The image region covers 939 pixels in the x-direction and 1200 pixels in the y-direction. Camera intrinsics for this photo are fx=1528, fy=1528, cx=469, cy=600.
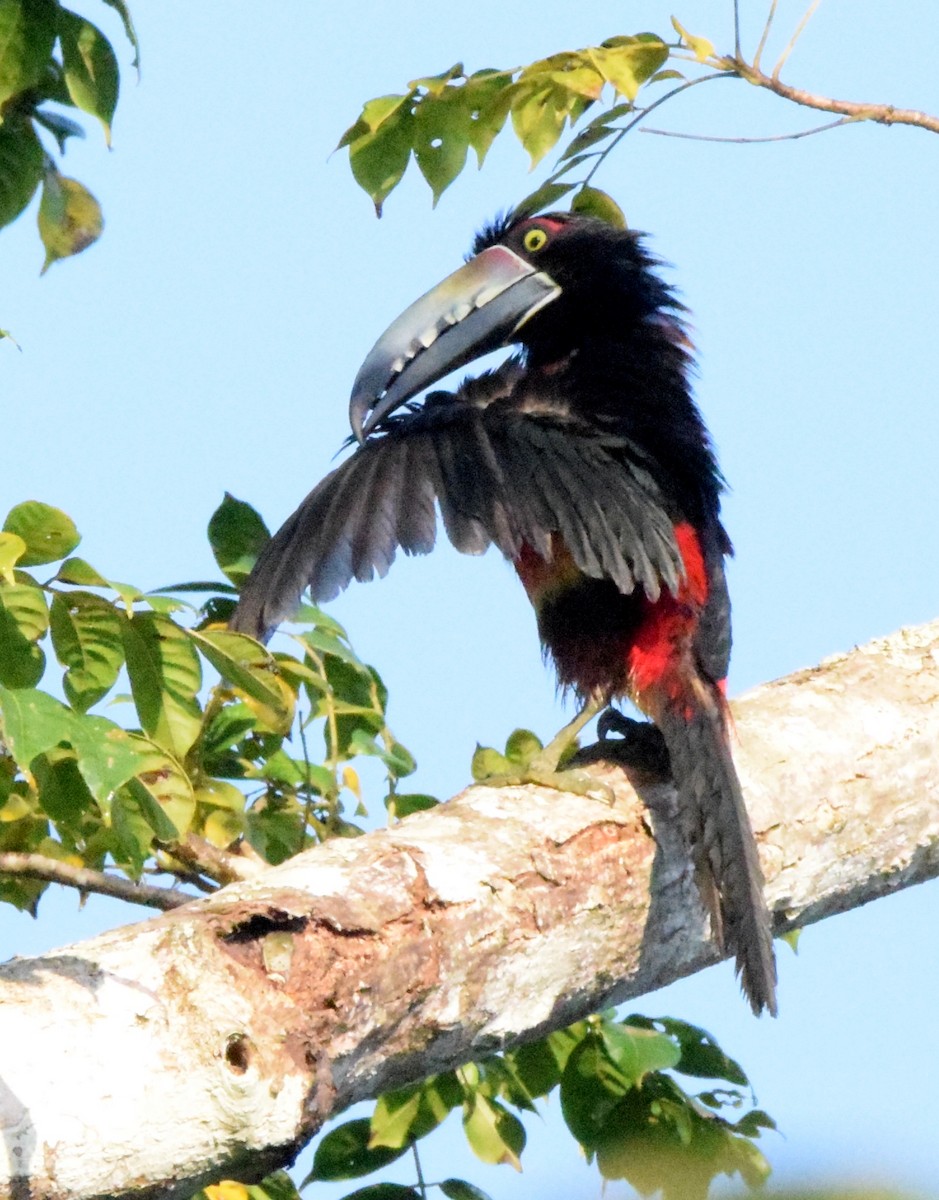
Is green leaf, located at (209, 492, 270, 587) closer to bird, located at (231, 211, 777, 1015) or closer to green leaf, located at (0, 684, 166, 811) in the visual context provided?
bird, located at (231, 211, 777, 1015)

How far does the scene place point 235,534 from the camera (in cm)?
304

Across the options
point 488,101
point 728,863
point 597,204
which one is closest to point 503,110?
point 488,101

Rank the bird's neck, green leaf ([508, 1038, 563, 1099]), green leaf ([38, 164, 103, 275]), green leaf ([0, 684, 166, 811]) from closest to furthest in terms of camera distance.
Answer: green leaf ([0, 684, 166, 811])
green leaf ([508, 1038, 563, 1099])
green leaf ([38, 164, 103, 275])
the bird's neck

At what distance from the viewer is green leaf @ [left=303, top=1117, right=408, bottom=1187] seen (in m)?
2.84

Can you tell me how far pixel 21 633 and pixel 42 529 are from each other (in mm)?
161

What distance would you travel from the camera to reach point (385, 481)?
288cm

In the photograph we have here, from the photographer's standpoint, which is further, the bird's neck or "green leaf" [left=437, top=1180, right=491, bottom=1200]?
the bird's neck

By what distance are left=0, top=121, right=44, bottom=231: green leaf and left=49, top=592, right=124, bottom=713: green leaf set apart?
1165mm

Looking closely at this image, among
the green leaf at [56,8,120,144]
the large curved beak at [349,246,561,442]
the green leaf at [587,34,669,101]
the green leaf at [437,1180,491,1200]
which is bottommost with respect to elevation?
the green leaf at [437,1180,491,1200]

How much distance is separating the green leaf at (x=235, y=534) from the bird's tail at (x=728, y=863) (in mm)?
932

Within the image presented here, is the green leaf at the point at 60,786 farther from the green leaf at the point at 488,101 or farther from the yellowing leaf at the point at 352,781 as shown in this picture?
the green leaf at the point at 488,101

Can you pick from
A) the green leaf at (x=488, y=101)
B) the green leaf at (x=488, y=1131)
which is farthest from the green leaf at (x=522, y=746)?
the green leaf at (x=488, y=101)

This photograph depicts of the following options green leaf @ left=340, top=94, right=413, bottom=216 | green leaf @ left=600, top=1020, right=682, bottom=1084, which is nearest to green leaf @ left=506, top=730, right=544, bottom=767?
green leaf @ left=600, top=1020, right=682, bottom=1084

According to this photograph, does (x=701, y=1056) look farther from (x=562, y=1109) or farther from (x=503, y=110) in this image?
(x=503, y=110)
